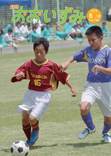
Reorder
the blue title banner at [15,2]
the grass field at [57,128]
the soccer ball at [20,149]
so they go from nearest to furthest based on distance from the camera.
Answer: the soccer ball at [20,149] < the grass field at [57,128] < the blue title banner at [15,2]

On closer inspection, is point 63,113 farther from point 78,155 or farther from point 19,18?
point 19,18

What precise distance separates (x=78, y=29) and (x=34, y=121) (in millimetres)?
32892

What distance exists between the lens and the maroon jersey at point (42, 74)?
8117 millimetres

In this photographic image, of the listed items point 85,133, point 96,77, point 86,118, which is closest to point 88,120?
point 86,118

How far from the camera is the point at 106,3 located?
176ft

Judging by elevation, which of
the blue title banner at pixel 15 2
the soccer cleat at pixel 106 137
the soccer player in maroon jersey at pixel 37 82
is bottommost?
the blue title banner at pixel 15 2

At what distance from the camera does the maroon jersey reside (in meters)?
8.12

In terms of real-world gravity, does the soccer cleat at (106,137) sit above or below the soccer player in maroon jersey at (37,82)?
below

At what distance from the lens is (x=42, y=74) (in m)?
8.11

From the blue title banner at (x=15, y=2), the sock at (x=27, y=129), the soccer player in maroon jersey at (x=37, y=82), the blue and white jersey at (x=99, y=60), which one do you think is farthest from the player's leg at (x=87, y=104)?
the blue title banner at (x=15, y=2)

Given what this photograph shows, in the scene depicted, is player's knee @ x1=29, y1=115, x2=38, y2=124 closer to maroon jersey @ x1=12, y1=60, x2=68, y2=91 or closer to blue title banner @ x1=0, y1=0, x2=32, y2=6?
maroon jersey @ x1=12, y1=60, x2=68, y2=91

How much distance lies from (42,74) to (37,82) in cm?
13

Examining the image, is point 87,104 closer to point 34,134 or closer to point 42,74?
point 42,74

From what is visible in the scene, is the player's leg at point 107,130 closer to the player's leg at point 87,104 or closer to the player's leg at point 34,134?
the player's leg at point 87,104
